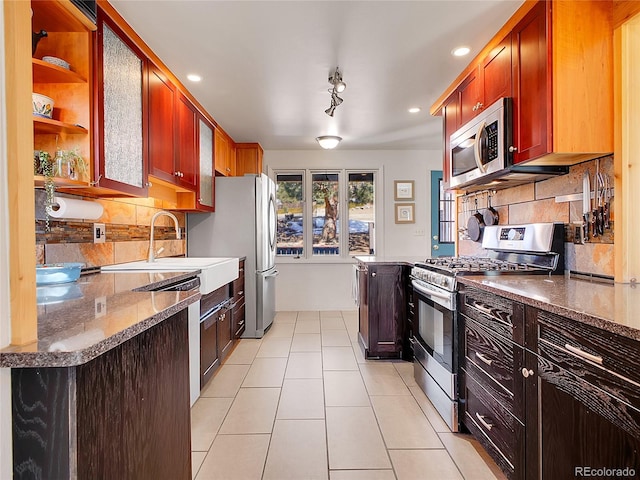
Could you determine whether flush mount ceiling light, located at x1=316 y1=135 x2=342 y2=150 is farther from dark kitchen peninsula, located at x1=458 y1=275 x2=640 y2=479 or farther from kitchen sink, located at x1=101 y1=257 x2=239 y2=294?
dark kitchen peninsula, located at x1=458 y1=275 x2=640 y2=479

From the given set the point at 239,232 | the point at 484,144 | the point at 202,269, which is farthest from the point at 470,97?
the point at 239,232

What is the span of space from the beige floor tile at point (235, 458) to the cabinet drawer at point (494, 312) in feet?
4.23

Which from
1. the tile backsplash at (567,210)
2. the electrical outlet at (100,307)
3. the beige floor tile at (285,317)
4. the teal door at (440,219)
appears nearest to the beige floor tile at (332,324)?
the beige floor tile at (285,317)

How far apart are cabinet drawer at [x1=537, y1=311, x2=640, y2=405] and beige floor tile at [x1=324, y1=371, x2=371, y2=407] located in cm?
141

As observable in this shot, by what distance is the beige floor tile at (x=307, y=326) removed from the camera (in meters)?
4.11

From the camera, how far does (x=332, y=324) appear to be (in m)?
4.39

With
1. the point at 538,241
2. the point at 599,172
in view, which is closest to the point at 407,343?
the point at 538,241

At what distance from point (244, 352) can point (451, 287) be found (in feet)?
7.14

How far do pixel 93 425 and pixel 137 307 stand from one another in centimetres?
38

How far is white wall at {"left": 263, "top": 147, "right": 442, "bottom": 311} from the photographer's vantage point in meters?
5.05

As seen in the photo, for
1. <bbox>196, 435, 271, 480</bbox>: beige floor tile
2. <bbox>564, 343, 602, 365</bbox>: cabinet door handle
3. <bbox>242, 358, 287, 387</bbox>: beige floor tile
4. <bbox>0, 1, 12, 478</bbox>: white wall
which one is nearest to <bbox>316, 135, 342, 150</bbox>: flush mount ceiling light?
<bbox>242, 358, 287, 387</bbox>: beige floor tile

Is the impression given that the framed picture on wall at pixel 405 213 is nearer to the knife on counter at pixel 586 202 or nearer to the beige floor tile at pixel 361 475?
the knife on counter at pixel 586 202

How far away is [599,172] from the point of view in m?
1.77

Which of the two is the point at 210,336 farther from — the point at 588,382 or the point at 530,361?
the point at 588,382
